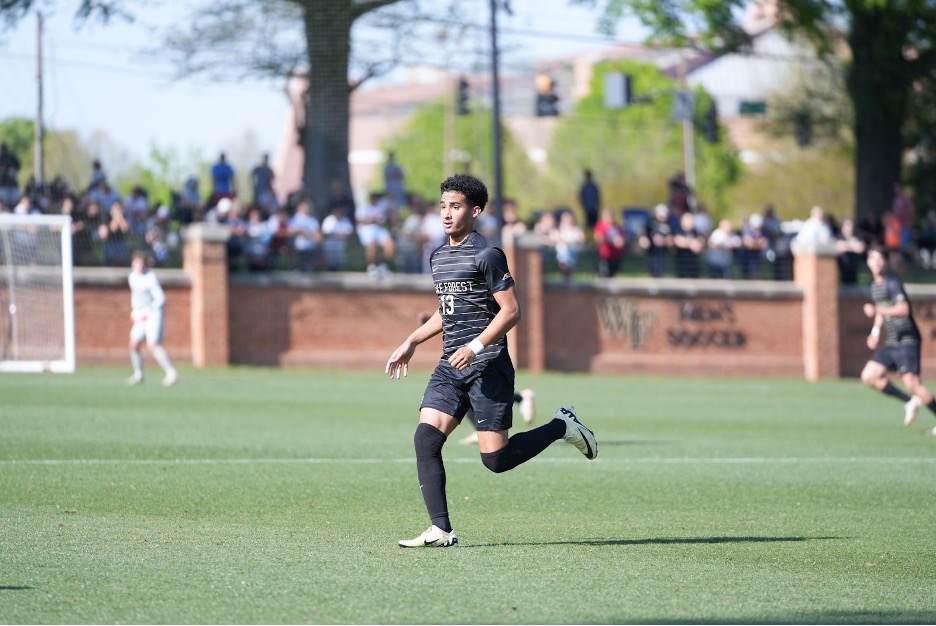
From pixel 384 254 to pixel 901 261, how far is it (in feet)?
41.0

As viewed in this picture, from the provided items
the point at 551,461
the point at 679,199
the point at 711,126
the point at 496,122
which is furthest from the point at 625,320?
the point at 551,461

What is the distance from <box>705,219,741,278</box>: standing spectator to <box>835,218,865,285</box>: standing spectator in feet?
8.16

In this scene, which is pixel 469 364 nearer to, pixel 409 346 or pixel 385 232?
pixel 409 346

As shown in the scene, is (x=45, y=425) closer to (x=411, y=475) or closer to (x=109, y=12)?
(x=411, y=475)

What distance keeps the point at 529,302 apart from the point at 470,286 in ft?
82.5

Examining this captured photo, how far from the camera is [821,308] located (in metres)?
35.6

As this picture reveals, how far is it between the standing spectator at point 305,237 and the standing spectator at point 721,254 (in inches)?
364

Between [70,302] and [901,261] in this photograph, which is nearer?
[70,302]

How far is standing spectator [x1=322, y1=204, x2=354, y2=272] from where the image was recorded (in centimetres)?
3222

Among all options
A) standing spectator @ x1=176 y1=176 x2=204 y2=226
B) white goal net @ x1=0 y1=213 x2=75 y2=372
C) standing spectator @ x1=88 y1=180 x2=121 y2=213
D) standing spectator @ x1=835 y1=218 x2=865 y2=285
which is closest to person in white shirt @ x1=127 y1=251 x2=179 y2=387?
white goal net @ x1=0 y1=213 x2=75 y2=372

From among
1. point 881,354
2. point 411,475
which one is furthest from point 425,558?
point 881,354

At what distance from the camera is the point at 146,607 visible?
22.1 feet

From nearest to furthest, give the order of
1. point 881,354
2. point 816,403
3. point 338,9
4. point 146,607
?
point 146,607, point 881,354, point 816,403, point 338,9

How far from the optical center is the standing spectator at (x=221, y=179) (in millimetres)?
32719
